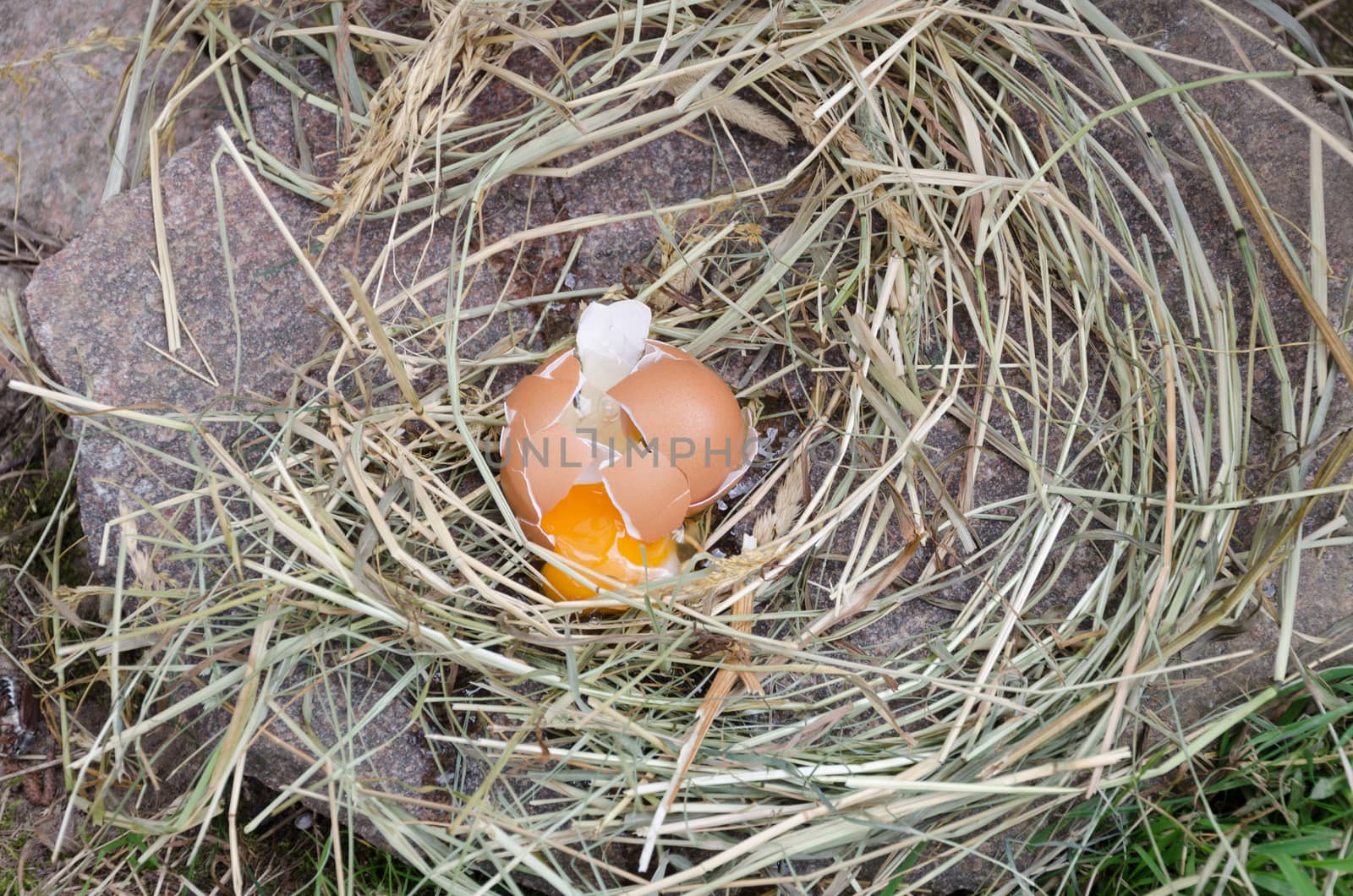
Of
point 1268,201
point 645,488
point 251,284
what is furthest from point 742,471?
point 1268,201

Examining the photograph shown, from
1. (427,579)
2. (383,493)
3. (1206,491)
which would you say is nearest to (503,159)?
(383,493)

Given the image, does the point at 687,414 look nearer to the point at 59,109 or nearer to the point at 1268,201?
the point at 1268,201

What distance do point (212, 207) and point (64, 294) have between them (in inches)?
9.2

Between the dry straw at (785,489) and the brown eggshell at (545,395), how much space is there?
10 cm

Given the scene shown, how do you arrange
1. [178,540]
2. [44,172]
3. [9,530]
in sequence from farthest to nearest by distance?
[44,172], [9,530], [178,540]

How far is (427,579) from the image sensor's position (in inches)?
50.9

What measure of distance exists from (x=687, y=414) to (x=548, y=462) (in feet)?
0.60

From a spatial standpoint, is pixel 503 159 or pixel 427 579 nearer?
pixel 427 579

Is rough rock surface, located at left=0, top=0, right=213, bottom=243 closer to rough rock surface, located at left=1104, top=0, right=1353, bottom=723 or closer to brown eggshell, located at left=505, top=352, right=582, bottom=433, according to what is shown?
brown eggshell, located at left=505, top=352, right=582, bottom=433

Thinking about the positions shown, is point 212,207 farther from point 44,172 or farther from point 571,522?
point 571,522

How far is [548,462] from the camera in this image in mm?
1278

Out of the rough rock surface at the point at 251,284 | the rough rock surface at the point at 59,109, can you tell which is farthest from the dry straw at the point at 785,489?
the rough rock surface at the point at 59,109

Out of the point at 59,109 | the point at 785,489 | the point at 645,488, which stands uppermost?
the point at 59,109

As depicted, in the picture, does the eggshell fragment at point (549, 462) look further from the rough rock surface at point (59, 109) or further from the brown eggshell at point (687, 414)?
the rough rock surface at point (59, 109)
